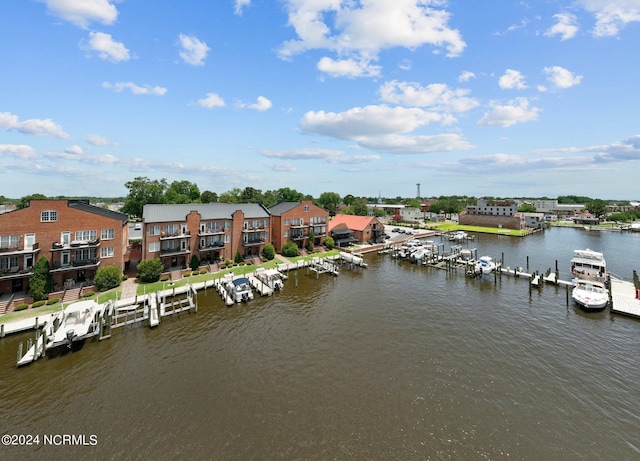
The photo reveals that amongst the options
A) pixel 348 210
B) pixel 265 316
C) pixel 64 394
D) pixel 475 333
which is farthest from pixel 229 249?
pixel 348 210

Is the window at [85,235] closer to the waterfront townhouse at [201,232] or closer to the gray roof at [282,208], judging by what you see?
the waterfront townhouse at [201,232]

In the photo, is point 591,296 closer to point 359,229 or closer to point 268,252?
point 359,229

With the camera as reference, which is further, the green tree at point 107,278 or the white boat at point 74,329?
the green tree at point 107,278

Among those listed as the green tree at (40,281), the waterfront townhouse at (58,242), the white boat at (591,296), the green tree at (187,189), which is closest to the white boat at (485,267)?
the white boat at (591,296)

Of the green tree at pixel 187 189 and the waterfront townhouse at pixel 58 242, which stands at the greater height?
the green tree at pixel 187 189

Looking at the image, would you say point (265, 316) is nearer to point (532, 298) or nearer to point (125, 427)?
point (125, 427)

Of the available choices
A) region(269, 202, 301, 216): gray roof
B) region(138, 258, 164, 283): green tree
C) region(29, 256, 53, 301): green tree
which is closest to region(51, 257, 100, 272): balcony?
region(29, 256, 53, 301): green tree
